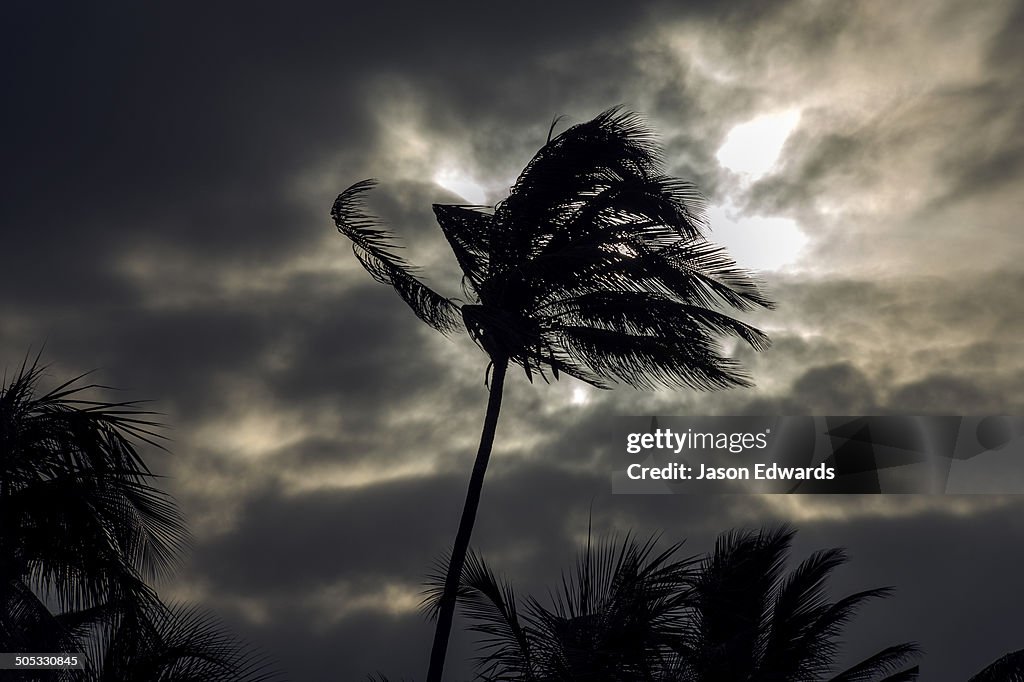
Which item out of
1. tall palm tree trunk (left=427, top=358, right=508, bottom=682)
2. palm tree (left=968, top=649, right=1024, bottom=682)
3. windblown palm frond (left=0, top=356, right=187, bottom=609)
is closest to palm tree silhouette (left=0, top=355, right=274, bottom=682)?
windblown palm frond (left=0, top=356, right=187, bottom=609)

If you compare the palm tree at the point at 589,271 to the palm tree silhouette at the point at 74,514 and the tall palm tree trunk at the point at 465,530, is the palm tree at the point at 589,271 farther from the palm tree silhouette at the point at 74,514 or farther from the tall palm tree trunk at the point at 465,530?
the palm tree silhouette at the point at 74,514

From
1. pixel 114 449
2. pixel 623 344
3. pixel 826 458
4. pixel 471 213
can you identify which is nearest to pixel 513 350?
pixel 623 344

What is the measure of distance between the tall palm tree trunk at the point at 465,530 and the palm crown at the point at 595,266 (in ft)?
2.49

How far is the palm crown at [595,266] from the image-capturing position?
576 inches

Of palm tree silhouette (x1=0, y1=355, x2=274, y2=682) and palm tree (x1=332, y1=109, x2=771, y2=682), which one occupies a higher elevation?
palm tree (x1=332, y1=109, x2=771, y2=682)

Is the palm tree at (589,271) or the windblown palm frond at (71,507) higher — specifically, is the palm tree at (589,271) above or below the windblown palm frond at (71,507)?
above

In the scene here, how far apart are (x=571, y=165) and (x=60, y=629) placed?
10.4 metres

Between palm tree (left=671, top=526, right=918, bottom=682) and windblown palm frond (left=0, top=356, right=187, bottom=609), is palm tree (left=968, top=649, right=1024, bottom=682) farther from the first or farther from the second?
windblown palm frond (left=0, top=356, right=187, bottom=609)

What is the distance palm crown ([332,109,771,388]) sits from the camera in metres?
14.6

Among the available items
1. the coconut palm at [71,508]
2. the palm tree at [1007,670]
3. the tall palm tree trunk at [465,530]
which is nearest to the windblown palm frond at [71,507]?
the coconut palm at [71,508]

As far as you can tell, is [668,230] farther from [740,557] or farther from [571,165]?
[740,557]

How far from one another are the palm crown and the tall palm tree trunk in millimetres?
760

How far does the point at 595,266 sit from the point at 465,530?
4482 millimetres

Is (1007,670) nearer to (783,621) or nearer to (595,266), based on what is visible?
(783,621)
